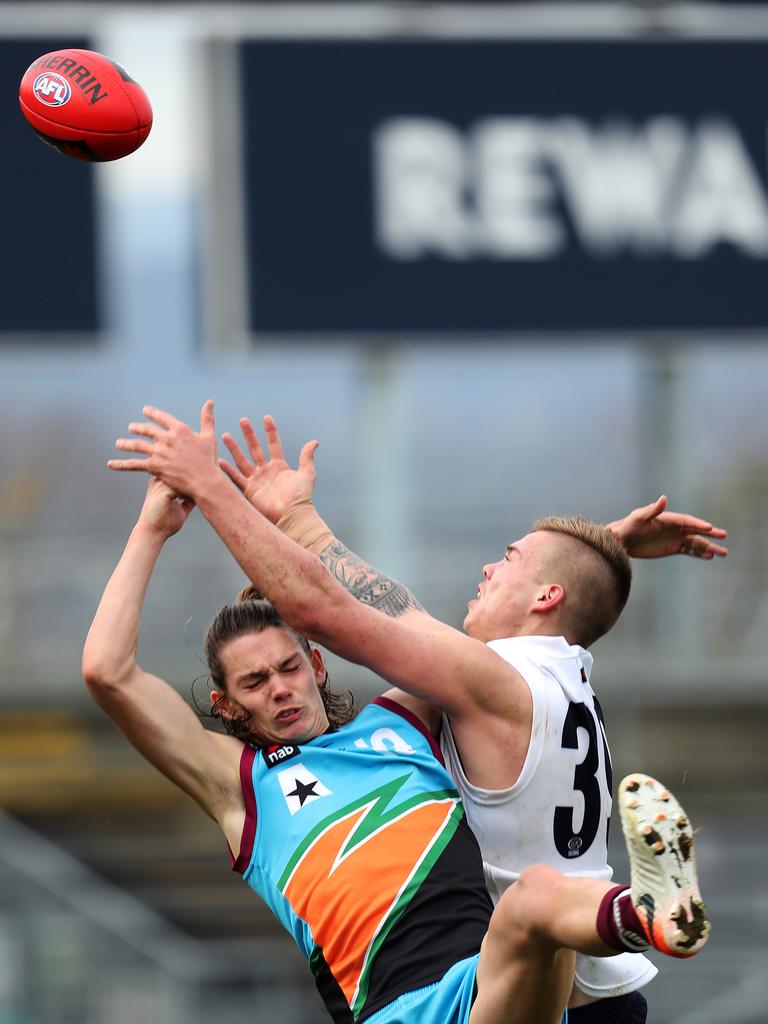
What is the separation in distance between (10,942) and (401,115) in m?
6.28

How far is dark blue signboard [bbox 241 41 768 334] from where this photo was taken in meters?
13.7

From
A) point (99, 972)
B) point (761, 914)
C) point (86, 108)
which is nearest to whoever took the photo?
point (86, 108)

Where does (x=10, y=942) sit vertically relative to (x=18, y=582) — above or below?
below

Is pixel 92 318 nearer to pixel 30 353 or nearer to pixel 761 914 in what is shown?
pixel 30 353

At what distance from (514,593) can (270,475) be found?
2.40 feet

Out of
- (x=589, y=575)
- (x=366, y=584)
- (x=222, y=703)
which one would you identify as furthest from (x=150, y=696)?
(x=589, y=575)

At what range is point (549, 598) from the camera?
518 cm

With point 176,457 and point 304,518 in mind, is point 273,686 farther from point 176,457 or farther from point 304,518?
point 176,457

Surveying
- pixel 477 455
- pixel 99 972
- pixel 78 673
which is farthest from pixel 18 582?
pixel 477 455

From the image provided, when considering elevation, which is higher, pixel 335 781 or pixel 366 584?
pixel 366 584

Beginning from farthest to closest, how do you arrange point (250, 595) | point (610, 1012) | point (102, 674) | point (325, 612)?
point (250, 595), point (610, 1012), point (102, 674), point (325, 612)

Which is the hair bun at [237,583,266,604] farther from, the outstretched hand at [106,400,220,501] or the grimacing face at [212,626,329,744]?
the outstretched hand at [106,400,220,501]

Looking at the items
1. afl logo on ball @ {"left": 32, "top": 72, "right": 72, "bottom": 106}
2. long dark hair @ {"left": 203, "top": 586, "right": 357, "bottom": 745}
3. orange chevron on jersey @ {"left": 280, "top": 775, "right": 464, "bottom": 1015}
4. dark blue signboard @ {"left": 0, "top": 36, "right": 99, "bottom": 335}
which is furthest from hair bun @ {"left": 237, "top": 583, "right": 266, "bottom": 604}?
dark blue signboard @ {"left": 0, "top": 36, "right": 99, "bottom": 335}

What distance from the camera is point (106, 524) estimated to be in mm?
17391
